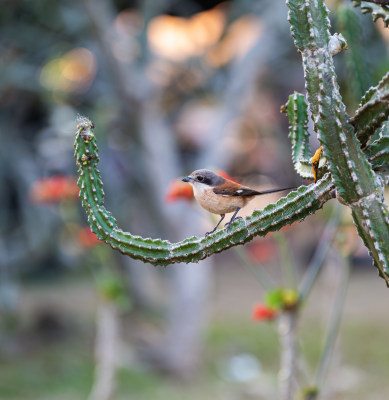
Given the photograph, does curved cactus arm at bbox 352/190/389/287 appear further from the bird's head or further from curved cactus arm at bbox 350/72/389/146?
the bird's head

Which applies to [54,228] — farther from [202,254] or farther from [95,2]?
[202,254]

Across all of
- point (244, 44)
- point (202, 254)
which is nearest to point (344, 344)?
point (244, 44)

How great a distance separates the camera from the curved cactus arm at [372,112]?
151 centimetres

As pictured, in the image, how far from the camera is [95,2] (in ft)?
19.0

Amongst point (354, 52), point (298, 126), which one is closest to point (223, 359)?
point (354, 52)

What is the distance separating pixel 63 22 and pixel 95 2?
1091 mm

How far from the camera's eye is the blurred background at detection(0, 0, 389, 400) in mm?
6125

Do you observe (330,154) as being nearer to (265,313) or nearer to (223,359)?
(265,313)

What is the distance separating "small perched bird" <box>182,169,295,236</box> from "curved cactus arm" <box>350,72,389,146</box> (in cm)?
32

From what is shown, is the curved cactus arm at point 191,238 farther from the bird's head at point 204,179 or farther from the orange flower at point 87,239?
the orange flower at point 87,239

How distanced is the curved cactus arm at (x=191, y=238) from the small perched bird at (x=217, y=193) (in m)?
0.05

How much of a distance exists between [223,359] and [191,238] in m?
5.65

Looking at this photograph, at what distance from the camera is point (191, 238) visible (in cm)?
175

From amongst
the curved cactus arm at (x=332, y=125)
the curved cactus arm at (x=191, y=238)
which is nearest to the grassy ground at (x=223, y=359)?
the curved cactus arm at (x=191, y=238)
